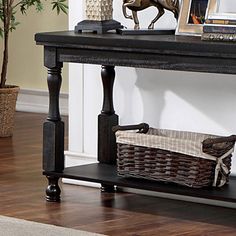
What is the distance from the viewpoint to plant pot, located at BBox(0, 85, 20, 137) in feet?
19.1

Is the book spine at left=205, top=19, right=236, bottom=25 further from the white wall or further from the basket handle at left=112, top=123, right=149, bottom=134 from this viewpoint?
the basket handle at left=112, top=123, right=149, bottom=134

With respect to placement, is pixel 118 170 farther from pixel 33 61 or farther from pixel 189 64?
pixel 33 61

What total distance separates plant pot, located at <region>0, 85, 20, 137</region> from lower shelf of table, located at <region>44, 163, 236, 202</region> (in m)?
1.73

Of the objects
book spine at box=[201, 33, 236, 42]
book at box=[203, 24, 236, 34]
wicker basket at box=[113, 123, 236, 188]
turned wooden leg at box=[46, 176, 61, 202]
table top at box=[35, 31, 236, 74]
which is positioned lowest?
turned wooden leg at box=[46, 176, 61, 202]

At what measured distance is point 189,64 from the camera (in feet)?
11.6

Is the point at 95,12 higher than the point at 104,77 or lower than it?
higher

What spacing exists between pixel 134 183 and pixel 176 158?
8.3 inches

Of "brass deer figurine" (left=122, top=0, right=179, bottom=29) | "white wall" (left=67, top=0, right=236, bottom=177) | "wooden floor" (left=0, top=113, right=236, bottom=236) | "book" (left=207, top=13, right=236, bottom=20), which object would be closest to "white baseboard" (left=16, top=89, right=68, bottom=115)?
"wooden floor" (left=0, top=113, right=236, bottom=236)

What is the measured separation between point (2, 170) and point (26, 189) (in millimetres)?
490

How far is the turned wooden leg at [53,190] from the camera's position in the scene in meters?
4.03

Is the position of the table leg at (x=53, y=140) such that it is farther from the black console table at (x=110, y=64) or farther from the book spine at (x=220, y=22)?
the book spine at (x=220, y=22)

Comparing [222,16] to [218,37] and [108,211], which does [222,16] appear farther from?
[108,211]

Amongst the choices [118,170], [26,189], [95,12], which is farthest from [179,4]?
[26,189]

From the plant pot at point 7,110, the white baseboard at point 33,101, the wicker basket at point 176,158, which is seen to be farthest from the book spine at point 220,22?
the white baseboard at point 33,101
